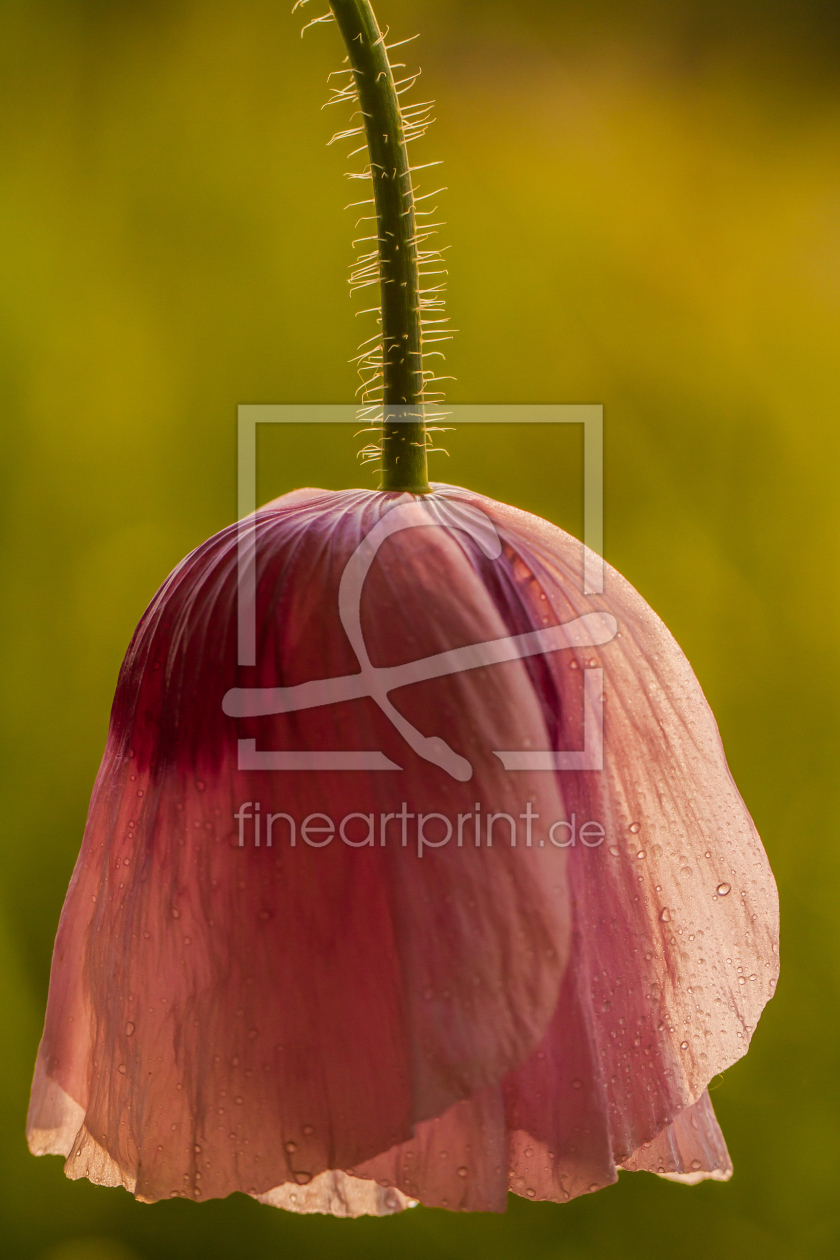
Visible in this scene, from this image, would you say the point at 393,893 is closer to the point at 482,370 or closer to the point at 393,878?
the point at 393,878

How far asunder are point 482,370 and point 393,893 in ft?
1.61

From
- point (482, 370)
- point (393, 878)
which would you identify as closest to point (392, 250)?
point (393, 878)

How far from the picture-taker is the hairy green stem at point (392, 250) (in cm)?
22

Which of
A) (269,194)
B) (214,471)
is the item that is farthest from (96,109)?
(214,471)

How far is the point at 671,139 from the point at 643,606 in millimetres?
486

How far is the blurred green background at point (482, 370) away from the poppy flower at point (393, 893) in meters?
0.38

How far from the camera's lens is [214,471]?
59 centimetres

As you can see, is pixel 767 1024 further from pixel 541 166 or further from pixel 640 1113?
pixel 541 166

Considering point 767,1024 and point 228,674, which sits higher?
point 228,674

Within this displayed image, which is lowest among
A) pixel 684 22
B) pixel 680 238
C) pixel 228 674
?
pixel 228 674

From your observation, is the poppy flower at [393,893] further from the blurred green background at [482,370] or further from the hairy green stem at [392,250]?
the blurred green background at [482,370]

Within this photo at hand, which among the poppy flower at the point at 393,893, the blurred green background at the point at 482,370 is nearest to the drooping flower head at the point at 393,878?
the poppy flower at the point at 393,893

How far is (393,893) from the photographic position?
0.65ft

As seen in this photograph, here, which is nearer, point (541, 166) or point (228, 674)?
point (228, 674)
